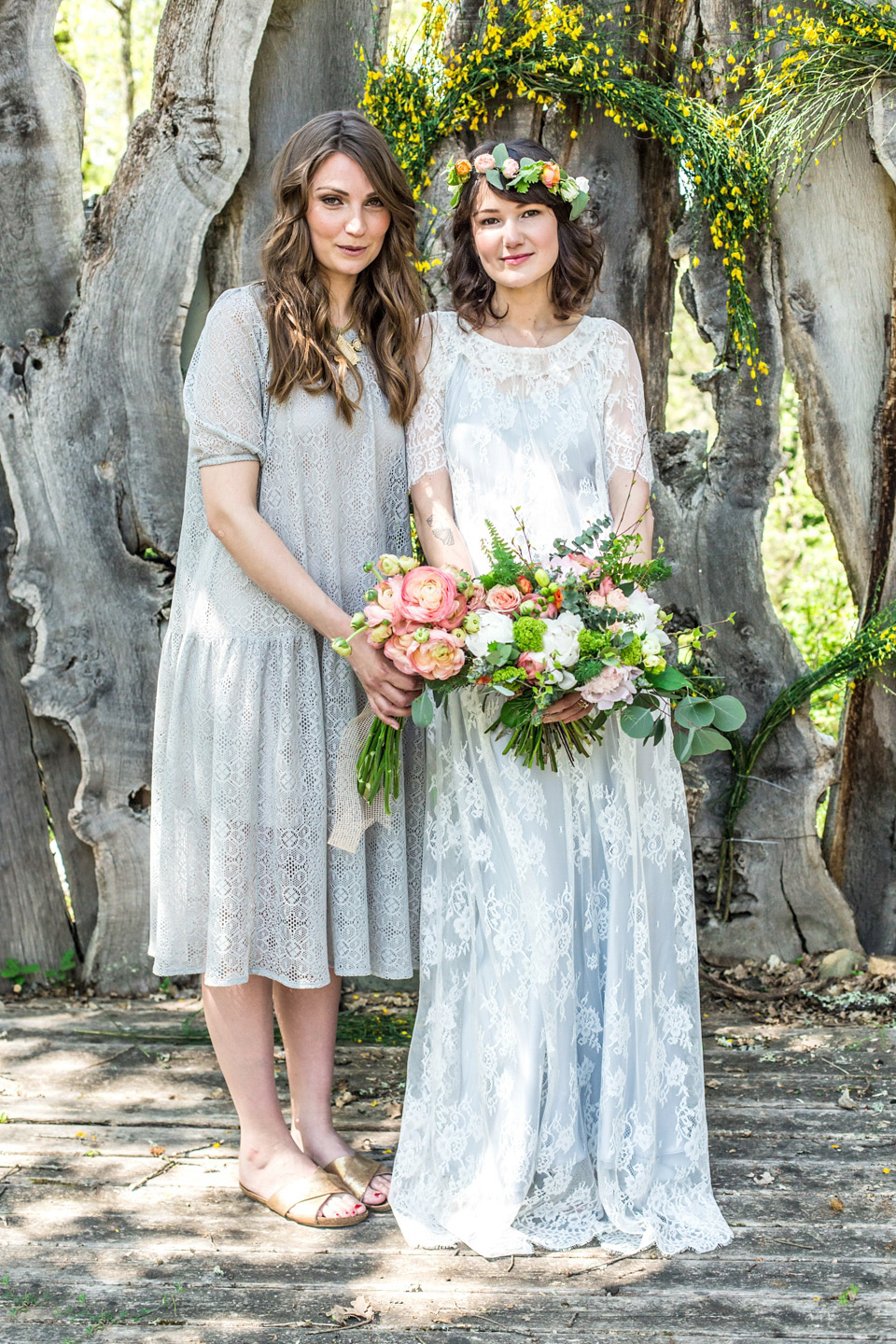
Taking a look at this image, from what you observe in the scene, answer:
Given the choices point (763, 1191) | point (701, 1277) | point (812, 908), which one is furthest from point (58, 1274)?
point (812, 908)

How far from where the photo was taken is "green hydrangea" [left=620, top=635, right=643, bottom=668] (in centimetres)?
217

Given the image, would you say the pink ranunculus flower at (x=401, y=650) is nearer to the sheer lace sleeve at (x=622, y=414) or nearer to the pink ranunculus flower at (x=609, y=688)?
the pink ranunculus flower at (x=609, y=688)

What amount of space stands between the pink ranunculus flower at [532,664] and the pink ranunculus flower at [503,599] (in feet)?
0.32

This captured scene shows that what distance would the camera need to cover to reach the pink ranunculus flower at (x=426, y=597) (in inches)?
85.3

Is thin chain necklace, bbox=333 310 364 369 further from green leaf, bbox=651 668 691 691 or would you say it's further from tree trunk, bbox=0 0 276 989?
tree trunk, bbox=0 0 276 989

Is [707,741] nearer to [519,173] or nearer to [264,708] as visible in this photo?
[264,708]

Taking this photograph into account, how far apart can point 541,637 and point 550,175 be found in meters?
1.01

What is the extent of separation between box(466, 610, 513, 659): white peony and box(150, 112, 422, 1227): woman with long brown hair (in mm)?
215

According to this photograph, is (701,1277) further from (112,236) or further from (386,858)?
(112,236)

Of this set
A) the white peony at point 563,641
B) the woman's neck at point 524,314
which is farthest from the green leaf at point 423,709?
the woman's neck at point 524,314

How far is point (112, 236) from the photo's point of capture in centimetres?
329

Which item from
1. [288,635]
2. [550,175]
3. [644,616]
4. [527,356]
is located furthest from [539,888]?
[550,175]

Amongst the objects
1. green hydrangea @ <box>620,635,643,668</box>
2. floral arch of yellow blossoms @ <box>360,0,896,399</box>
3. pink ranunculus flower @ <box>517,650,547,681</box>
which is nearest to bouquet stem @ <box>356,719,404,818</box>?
pink ranunculus flower @ <box>517,650,547,681</box>

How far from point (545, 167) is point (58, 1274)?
244 centimetres
